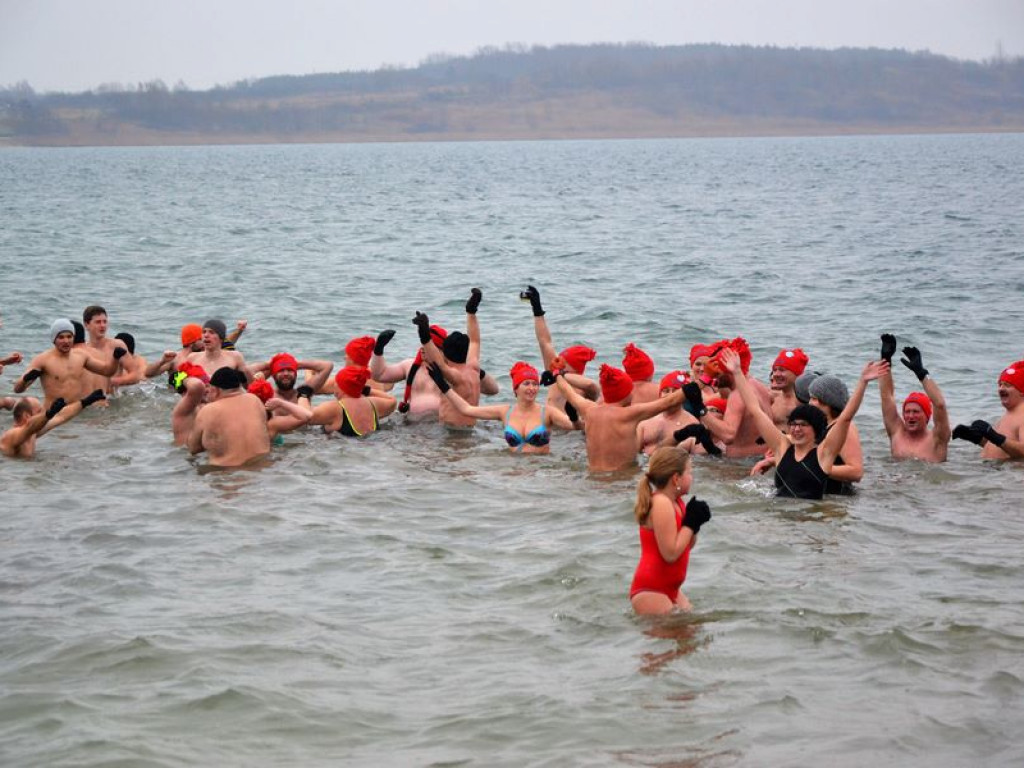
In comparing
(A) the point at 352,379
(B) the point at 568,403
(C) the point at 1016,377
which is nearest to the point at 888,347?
(C) the point at 1016,377

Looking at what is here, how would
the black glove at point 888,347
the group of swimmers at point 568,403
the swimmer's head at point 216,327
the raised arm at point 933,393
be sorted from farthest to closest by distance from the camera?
1. the swimmer's head at point 216,327
2. the raised arm at point 933,393
3. the group of swimmers at point 568,403
4. the black glove at point 888,347

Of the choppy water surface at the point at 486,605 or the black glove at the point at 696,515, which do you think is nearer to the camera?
the choppy water surface at the point at 486,605

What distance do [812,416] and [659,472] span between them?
118 inches

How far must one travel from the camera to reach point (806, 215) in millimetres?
49562

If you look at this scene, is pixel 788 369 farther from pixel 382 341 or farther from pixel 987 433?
pixel 382 341

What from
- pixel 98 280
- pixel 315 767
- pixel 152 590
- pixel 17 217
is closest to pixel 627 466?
pixel 152 590

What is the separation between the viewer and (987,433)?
11.4 meters

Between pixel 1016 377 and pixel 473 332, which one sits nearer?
pixel 1016 377

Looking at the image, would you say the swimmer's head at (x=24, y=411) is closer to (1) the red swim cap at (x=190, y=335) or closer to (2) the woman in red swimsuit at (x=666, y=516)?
(1) the red swim cap at (x=190, y=335)

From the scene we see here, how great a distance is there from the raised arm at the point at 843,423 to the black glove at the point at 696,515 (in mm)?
2881

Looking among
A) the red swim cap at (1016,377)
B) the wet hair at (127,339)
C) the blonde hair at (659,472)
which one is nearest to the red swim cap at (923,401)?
the red swim cap at (1016,377)

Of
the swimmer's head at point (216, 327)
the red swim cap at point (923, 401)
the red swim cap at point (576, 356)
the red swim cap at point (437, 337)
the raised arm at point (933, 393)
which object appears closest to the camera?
the raised arm at point (933, 393)

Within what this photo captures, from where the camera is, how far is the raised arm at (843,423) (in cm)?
1009

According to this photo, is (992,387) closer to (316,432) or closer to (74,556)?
(316,432)
